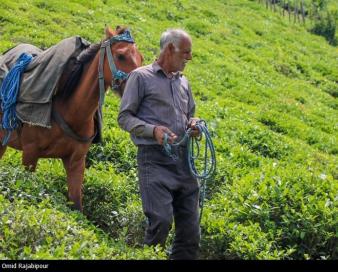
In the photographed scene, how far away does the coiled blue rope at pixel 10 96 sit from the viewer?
7230mm

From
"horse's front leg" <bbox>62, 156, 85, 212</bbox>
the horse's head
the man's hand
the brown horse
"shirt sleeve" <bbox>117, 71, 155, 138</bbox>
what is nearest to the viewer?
the man's hand

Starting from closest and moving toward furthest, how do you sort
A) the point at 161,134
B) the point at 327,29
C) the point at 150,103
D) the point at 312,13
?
the point at 161,134
the point at 150,103
the point at 327,29
the point at 312,13

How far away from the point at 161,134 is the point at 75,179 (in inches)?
81.5

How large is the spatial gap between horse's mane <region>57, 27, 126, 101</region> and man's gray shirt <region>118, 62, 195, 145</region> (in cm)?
127

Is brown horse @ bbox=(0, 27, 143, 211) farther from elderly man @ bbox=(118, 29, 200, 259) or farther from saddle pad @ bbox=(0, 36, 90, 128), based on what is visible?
elderly man @ bbox=(118, 29, 200, 259)

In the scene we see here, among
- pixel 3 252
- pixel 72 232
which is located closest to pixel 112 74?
pixel 72 232

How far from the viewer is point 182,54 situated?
5648mm

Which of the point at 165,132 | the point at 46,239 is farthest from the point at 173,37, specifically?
the point at 46,239

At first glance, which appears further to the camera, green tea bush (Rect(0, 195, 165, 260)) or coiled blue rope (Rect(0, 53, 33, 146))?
coiled blue rope (Rect(0, 53, 33, 146))

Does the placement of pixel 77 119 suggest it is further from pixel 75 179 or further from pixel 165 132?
pixel 165 132

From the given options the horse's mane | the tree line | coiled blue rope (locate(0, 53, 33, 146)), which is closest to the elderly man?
the horse's mane

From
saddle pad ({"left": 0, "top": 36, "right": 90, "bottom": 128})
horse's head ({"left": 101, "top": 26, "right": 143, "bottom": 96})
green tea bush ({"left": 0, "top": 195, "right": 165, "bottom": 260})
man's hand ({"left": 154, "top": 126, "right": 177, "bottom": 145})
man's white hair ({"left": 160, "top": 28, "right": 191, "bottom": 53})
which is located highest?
man's white hair ({"left": 160, "top": 28, "right": 191, "bottom": 53})

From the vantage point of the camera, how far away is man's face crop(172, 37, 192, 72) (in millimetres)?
5621
